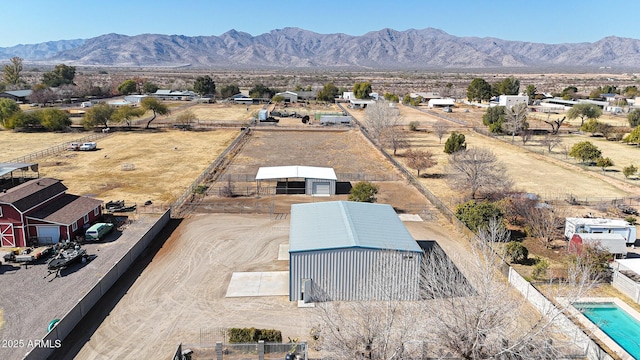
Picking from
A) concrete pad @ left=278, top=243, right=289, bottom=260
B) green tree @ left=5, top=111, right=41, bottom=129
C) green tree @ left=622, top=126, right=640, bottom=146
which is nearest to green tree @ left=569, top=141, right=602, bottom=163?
green tree @ left=622, top=126, right=640, bottom=146

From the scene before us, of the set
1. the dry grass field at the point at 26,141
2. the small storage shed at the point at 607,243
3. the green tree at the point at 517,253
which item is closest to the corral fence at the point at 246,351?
the green tree at the point at 517,253

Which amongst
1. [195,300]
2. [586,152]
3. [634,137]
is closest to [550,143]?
[586,152]

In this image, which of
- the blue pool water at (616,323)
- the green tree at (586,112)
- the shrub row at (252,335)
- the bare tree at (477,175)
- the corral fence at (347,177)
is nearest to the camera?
the shrub row at (252,335)

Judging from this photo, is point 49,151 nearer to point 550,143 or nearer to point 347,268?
point 347,268

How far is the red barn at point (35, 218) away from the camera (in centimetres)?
2741

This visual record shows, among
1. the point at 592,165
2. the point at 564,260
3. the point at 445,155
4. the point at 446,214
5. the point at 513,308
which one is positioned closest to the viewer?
the point at 513,308

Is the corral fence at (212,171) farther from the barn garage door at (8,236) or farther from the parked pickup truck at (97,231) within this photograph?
the barn garage door at (8,236)

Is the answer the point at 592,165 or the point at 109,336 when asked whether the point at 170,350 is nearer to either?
the point at 109,336

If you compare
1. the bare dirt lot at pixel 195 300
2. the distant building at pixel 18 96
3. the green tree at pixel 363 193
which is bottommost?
the bare dirt lot at pixel 195 300

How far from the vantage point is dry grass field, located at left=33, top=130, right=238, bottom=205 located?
39062 mm

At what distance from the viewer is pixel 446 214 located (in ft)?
110

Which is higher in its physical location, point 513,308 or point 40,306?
point 513,308

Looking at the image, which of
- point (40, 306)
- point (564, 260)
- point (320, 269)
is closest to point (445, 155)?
point (564, 260)

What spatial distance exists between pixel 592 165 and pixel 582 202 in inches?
701
